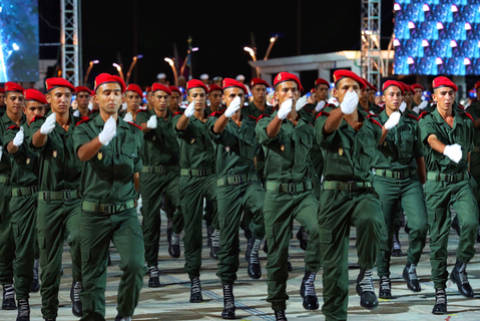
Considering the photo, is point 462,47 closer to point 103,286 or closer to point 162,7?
point 103,286

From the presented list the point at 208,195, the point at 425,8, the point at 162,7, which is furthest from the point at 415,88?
the point at 162,7

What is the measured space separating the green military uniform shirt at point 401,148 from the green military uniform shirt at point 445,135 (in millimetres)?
594

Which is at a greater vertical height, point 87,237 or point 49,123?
point 49,123

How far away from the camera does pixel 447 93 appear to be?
34.3 feet

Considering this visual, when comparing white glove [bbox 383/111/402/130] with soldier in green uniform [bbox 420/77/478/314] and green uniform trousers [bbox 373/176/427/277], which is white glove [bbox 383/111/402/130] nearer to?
soldier in green uniform [bbox 420/77/478/314]

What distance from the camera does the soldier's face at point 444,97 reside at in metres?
10.4

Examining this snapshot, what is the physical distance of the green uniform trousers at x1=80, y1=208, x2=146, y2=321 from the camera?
775 centimetres

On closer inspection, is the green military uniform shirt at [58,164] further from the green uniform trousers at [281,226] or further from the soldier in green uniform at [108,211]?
the green uniform trousers at [281,226]

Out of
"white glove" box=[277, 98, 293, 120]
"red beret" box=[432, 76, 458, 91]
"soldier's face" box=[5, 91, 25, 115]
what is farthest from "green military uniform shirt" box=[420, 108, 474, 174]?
"soldier's face" box=[5, 91, 25, 115]

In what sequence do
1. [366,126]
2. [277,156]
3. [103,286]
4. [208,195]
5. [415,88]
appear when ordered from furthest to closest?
1. [415,88]
2. [208,195]
3. [277,156]
4. [366,126]
5. [103,286]

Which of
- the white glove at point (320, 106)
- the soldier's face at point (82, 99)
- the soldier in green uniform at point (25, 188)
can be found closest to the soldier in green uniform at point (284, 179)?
the soldier in green uniform at point (25, 188)

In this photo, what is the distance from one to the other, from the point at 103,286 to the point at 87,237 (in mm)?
413

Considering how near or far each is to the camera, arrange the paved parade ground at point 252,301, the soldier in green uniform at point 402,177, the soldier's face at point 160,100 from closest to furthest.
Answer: the paved parade ground at point 252,301
the soldier in green uniform at point 402,177
the soldier's face at point 160,100

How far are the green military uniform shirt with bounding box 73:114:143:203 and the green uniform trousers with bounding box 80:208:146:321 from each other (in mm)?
159
